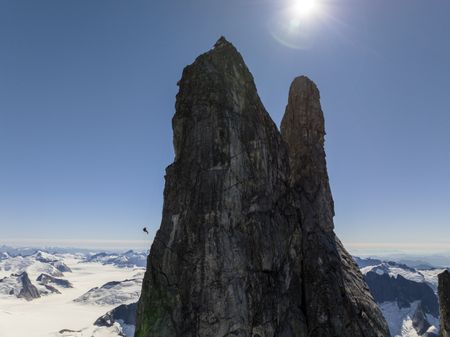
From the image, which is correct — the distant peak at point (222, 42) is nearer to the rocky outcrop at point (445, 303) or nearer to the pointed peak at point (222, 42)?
the pointed peak at point (222, 42)

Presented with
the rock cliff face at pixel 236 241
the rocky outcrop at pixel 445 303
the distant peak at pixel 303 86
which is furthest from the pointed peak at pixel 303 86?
the rocky outcrop at pixel 445 303

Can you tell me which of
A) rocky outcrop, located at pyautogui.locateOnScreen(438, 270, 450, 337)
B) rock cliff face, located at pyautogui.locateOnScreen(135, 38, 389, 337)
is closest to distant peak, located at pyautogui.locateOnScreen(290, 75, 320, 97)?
rock cliff face, located at pyautogui.locateOnScreen(135, 38, 389, 337)

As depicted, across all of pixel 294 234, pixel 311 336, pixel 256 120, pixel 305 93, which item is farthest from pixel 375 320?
pixel 305 93

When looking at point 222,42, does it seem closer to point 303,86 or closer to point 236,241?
point 303,86

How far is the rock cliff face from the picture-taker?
31.6m

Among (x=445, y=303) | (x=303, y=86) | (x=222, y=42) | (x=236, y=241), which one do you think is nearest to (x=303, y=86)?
(x=303, y=86)

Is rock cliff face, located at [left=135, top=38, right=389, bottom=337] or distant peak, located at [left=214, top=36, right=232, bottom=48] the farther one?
distant peak, located at [left=214, top=36, right=232, bottom=48]

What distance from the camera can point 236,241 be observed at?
3259cm

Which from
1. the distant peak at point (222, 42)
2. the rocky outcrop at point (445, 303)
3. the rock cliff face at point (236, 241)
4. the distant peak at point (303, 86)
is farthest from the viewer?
the distant peak at point (303, 86)

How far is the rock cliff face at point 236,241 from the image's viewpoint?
1244 inches

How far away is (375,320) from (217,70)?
2892 centimetres

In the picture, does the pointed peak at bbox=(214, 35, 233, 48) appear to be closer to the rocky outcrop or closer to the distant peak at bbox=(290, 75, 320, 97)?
the distant peak at bbox=(290, 75, 320, 97)

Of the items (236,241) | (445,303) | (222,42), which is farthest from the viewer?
(445,303)

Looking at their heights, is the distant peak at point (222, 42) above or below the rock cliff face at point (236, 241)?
above
